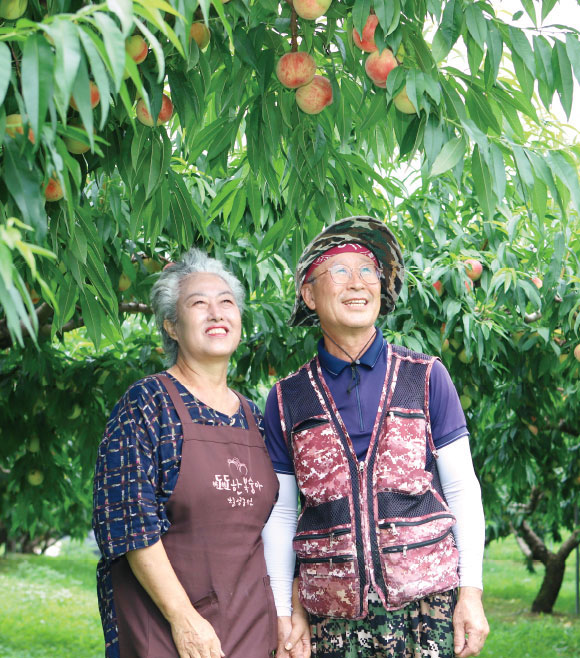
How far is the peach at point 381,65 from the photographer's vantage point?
185 centimetres

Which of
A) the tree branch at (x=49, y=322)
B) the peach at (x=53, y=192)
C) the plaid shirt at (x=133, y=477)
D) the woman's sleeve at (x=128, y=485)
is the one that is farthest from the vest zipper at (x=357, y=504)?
the tree branch at (x=49, y=322)

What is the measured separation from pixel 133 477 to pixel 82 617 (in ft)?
35.5

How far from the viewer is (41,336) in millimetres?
4395

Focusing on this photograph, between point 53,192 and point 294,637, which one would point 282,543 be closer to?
point 294,637

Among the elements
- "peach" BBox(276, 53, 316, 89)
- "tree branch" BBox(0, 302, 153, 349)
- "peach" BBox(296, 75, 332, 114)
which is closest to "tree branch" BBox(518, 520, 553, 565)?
"tree branch" BBox(0, 302, 153, 349)

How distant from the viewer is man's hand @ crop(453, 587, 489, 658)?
2.17 meters

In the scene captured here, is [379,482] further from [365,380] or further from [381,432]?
[365,380]

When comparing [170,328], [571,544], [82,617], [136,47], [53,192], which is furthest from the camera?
[82,617]

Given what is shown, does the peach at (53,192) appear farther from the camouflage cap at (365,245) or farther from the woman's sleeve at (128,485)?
the camouflage cap at (365,245)

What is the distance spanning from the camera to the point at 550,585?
40.7 ft

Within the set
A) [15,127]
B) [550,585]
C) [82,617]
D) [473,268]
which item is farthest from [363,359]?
[550,585]

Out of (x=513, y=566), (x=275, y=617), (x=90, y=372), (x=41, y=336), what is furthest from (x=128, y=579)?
(x=513, y=566)

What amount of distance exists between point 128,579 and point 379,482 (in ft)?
2.28

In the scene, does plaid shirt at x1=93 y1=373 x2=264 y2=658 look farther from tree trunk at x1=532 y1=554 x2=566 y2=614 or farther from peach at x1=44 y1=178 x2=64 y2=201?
tree trunk at x1=532 y1=554 x2=566 y2=614
